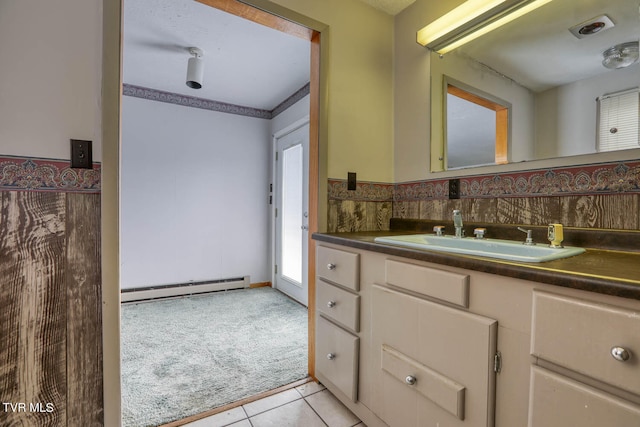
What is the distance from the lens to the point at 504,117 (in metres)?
1.37

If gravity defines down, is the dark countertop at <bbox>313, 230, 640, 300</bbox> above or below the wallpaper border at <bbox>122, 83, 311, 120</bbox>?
below

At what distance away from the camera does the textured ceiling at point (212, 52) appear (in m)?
1.92

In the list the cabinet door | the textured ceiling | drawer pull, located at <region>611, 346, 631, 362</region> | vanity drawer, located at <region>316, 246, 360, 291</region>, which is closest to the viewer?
drawer pull, located at <region>611, 346, 631, 362</region>

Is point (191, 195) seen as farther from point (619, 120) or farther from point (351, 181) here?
point (619, 120)

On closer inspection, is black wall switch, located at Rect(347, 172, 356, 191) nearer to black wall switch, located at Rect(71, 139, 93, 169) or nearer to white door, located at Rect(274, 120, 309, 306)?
white door, located at Rect(274, 120, 309, 306)

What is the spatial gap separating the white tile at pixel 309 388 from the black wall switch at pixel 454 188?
1.31 m

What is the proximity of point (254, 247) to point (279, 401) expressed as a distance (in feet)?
7.60

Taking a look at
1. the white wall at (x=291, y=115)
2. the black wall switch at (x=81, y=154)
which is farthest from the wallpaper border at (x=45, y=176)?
the white wall at (x=291, y=115)

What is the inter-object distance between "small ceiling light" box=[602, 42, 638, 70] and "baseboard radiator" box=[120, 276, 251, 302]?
3.50m

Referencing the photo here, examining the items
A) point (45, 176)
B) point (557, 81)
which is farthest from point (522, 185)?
point (45, 176)

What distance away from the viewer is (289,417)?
1.34m

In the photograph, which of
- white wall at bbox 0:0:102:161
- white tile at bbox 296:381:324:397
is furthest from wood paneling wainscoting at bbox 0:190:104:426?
white tile at bbox 296:381:324:397

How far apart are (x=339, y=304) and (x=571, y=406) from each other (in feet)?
2.90

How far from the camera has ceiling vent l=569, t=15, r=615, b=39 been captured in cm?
107
